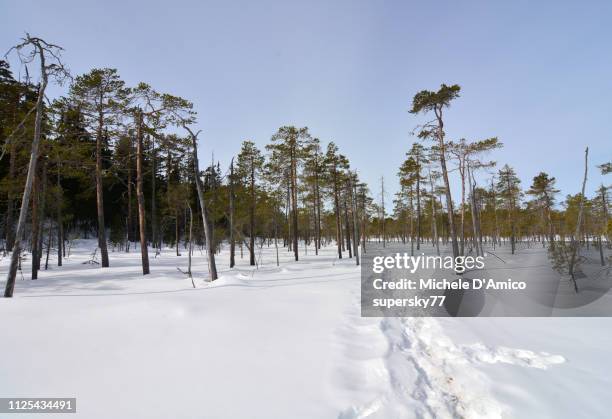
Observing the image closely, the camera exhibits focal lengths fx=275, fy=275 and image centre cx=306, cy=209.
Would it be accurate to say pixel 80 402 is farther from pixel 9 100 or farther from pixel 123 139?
pixel 9 100

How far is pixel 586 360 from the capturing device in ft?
14.0

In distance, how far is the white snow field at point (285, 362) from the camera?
3127 mm

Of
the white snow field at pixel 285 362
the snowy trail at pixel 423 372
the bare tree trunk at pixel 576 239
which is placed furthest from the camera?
the bare tree trunk at pixel 576 239

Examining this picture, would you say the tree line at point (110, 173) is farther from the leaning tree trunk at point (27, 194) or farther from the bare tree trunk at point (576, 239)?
the bare tree trunk at point (576, 239)

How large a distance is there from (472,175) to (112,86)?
23851 millimetres

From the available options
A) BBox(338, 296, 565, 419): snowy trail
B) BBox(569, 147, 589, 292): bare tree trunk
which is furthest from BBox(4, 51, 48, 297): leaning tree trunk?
BBox(569, 147, 589, 292): bare tree trunk

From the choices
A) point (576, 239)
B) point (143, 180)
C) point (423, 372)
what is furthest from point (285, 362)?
point (143, 180)

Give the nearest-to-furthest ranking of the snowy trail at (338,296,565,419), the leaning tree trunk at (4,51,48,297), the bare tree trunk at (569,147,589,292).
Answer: the snowy trail at (338,296,565,419)
the leaning tree trunk at (4,51,48,297)
the bare tree trunk at (569,147,589,292)

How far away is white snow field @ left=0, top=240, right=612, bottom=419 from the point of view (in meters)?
3.13

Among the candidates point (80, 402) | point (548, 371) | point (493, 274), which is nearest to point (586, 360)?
point (548, 371)

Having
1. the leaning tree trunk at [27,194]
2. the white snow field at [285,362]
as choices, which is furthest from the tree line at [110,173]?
the white snow field at [285,362]

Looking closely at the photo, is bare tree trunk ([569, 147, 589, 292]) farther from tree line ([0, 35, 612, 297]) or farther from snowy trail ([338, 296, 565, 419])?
snowy trail ([338, 296, 565, 419])

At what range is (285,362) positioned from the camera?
4.09 meters

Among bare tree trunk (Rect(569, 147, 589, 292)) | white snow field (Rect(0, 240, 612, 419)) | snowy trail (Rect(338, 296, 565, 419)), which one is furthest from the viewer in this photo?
bare tree trunk (Rect(569, 147, 589, 292))
